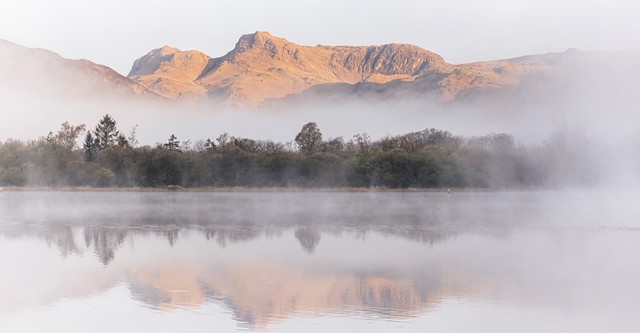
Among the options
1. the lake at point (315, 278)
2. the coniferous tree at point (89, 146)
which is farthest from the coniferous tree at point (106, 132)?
the lake at point (315, 278)

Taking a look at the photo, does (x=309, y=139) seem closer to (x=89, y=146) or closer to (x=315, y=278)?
(x=89, y=146)

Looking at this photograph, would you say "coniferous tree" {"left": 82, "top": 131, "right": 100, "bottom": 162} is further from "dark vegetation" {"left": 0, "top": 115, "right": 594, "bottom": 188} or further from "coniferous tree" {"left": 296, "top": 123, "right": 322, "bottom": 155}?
"coniferous tree" {"left": 296, "top": 123, "right": 322, "bottom": 155}

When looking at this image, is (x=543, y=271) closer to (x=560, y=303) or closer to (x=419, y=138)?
(x=560, y=303)

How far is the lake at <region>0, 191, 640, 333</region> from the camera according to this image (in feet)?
47.9

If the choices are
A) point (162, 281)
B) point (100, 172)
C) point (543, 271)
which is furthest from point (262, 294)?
point (100, 172)

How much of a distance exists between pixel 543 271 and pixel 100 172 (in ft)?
243

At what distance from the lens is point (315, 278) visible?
19.7 m

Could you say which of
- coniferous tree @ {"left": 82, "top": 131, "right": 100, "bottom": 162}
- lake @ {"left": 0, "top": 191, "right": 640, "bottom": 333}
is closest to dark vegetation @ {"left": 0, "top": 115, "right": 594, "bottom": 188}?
coniferous tree @ {"left": 82, "top": 131, "right": 100, "bottom": 162}

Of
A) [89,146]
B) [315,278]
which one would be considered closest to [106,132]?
[89,146]

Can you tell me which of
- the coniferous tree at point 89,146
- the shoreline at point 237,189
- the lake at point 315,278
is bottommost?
the lake at point 315,278

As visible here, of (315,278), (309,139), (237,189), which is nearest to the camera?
(315,278)

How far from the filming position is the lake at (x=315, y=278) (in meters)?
14.6

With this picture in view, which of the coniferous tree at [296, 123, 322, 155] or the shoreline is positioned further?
the coniferous tree at [296, 123, 322, 155]

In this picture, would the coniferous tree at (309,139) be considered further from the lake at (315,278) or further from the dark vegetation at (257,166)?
the lake at (315,278)
